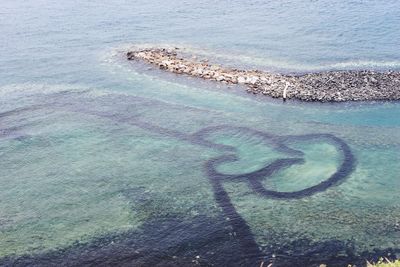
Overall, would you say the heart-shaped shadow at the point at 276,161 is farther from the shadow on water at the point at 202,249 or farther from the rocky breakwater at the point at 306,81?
the rocky breakwater at the point at 306,81

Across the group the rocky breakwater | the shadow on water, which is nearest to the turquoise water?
the shadow on water

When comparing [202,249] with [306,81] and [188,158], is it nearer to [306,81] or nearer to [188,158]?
[188,158]

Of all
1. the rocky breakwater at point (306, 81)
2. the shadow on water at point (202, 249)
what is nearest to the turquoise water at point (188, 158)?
the shadow on water at point (202, 249)

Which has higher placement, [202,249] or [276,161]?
[276,161]

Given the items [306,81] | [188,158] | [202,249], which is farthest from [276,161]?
[306,81]

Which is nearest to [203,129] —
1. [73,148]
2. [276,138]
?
[276,138]

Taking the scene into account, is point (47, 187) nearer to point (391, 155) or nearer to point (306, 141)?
point (306, 141)
